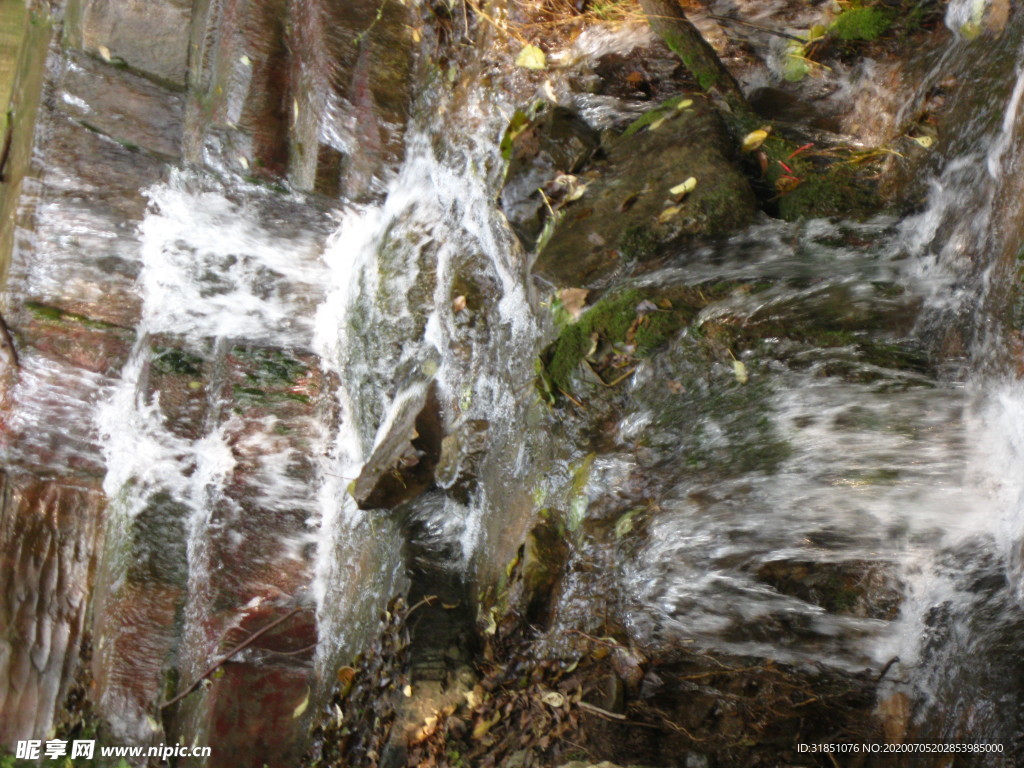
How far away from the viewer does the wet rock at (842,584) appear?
9.53 feet

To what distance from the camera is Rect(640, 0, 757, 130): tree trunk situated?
11.9ft

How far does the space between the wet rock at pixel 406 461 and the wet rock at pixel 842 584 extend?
1.80m

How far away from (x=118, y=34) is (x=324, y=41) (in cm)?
138

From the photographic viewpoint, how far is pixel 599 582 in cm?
326

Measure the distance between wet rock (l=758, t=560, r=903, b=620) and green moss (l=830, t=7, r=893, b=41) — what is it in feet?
7.73

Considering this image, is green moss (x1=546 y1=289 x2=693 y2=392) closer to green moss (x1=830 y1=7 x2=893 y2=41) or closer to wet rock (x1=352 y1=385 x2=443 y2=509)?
wet rock (x1=352 y1=385 x2=443 y2=509)

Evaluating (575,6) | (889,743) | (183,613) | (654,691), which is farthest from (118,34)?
(889,743)

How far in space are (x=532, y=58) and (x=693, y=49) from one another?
3.03 ft

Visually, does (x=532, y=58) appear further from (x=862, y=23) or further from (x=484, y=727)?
(x=484, y=727)

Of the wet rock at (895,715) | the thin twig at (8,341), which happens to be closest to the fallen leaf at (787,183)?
the wet rock at (895,715)

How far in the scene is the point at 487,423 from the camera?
4.00 metres

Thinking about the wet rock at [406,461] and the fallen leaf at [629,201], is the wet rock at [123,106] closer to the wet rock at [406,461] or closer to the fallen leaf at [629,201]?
the wet rock at [406,461]

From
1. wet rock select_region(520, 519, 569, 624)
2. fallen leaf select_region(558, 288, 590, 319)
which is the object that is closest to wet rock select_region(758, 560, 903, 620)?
wet rock select_region(520, 519, 569, 624)

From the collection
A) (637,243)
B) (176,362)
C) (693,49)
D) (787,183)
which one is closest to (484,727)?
(637,243)
